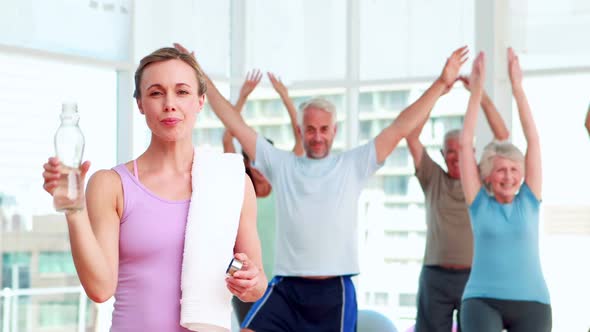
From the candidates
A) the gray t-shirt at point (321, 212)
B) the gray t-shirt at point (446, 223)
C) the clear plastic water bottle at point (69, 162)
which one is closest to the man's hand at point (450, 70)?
the gray t-shirt at point (321, 212)

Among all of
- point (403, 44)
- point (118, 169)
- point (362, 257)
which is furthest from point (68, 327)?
point (118, 169)

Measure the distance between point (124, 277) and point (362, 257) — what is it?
5005mm

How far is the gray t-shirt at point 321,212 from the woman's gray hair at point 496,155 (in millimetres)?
452

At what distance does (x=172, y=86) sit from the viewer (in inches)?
77.5

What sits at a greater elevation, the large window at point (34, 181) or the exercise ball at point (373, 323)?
the large window at point (34, 181)

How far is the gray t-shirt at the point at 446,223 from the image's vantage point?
5.03 meters

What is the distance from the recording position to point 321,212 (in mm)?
4344

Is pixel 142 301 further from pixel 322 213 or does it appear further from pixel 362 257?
pixel 362 257

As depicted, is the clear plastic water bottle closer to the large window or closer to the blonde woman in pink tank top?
the blonde woman in pink tank top

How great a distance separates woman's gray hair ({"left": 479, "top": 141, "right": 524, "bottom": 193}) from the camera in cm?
420

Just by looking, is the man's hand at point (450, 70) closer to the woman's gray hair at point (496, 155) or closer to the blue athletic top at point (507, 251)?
the woman's gray hair at point (496, 155)

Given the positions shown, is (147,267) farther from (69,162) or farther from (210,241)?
(69,162)

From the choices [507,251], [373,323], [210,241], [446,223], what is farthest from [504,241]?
[210,241]

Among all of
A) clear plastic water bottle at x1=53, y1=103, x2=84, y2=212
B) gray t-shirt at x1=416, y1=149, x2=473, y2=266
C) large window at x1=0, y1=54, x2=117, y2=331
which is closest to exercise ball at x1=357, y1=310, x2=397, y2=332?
gray t-shirt at x1=416, y1=149, x2=473, y2=266
